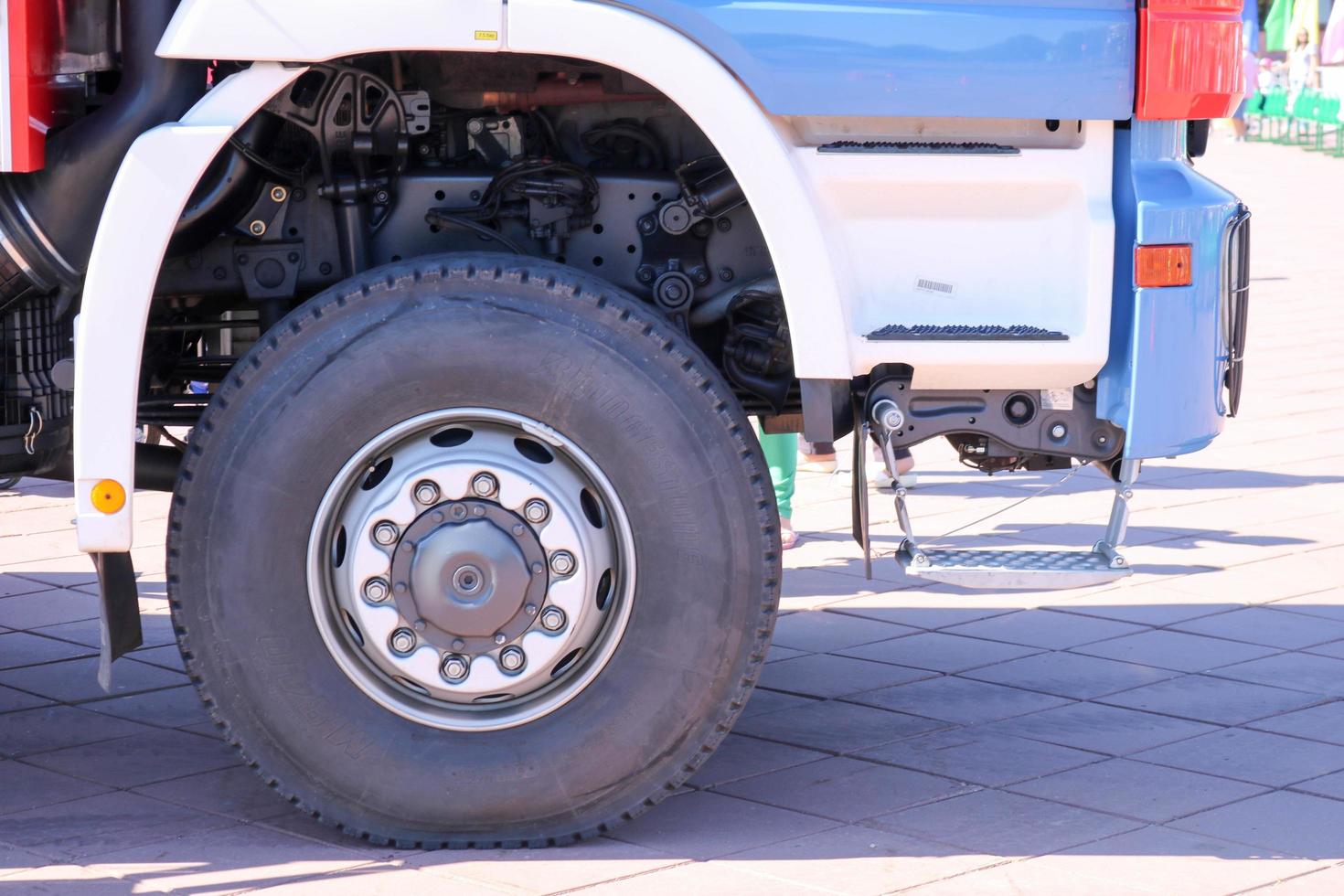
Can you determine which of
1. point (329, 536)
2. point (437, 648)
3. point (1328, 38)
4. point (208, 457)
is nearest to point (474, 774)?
point (437, 648)

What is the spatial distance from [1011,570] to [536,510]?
102 centimetres

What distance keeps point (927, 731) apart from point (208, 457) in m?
2.08

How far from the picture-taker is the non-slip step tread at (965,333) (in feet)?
12.4

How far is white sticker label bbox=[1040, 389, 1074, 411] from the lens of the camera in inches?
155

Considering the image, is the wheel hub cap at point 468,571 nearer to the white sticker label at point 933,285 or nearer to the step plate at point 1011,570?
the step plate at point 1011,570

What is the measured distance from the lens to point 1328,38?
85.0 feet

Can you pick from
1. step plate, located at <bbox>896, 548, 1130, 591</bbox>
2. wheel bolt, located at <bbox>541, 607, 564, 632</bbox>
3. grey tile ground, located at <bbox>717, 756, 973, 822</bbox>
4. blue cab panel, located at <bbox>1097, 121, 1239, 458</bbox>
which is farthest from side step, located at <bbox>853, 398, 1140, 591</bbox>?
wheel bolt, located at <bbox>541, 607, 564, 632</bbox>

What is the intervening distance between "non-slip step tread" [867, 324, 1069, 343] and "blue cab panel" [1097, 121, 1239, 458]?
0.16 m

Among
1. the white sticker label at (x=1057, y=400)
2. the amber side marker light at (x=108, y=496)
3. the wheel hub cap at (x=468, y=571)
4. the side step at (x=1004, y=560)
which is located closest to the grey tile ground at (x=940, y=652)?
the side step at (x=1004, y=560)

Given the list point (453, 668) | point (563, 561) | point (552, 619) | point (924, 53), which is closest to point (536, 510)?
point (563, 561)

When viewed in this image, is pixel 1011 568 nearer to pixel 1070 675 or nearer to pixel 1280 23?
pixel 1070 675

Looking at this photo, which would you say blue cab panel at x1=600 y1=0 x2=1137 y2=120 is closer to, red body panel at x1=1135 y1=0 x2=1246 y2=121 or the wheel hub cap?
red body panel at x1=1135 y1=0 x2=1246 y2=121

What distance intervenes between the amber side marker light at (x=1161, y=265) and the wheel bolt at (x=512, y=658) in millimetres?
1516

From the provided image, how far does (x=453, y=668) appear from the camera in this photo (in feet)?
12.4
